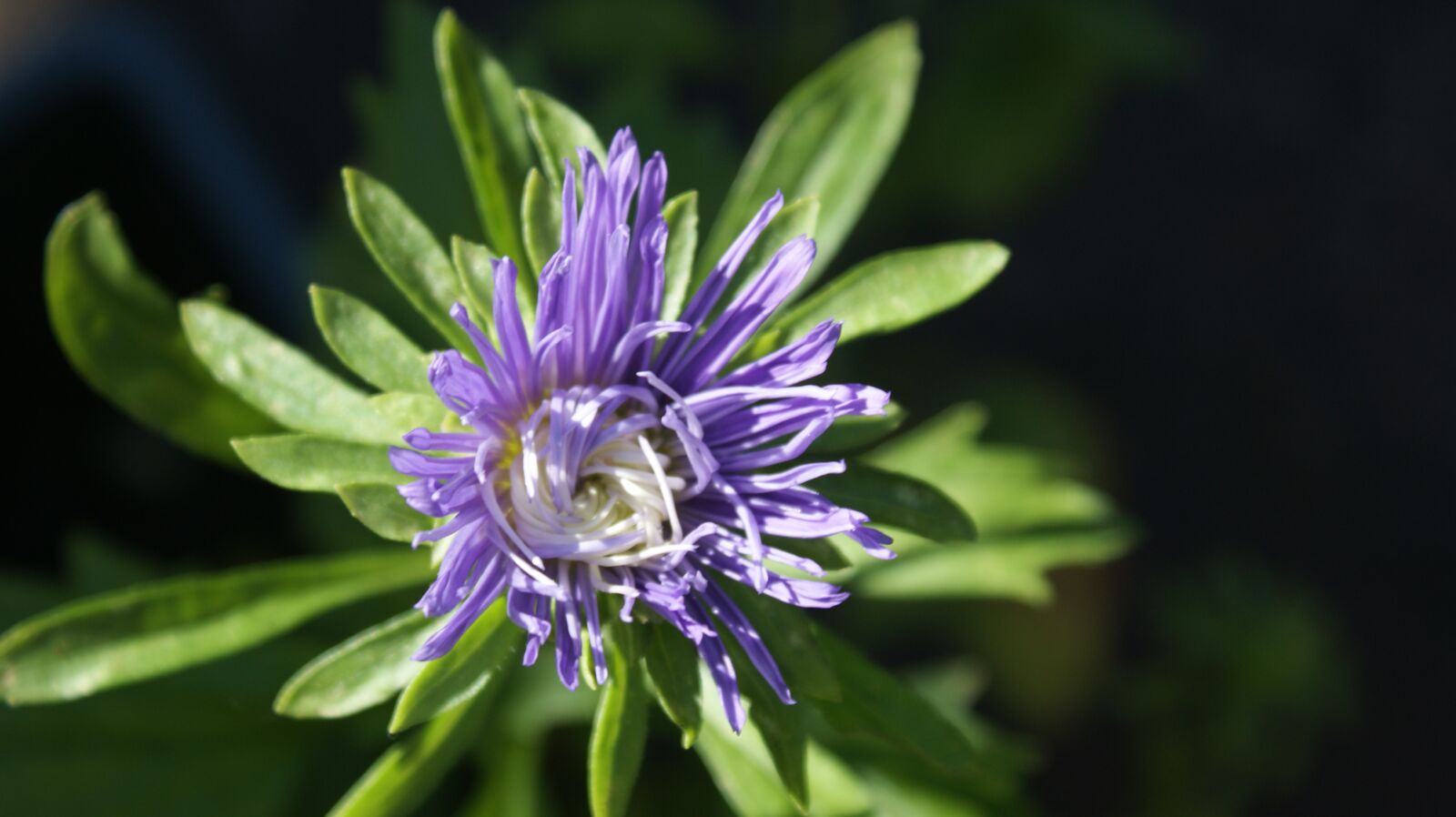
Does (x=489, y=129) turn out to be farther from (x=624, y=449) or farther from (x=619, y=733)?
(x=619, y=733)

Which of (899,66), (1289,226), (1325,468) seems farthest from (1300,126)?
(899,66)

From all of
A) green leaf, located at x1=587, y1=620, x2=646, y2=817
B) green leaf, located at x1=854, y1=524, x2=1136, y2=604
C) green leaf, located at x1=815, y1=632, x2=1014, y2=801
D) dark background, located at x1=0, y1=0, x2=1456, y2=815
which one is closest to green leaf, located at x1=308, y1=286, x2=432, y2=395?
green leaf, located at x1=587, y1=620, x2=646, y2=817

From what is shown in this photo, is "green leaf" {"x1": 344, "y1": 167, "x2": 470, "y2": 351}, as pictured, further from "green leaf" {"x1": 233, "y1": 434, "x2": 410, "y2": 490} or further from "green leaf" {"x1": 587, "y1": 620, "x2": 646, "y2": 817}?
"green leaf" {"x1": 587, "y1": 620, "x2": 646, "y2": 817}

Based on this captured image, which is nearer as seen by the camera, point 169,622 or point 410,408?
point 410,408

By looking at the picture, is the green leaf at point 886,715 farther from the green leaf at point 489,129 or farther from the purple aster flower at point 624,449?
the green leaf at point 489,129

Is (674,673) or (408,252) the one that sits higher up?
(408,252)

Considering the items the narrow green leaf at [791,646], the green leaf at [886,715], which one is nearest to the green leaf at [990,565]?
the green leaf at [886,715]

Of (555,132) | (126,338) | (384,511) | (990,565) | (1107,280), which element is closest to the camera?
(384,511)

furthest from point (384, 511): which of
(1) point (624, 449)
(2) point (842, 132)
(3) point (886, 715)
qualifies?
(2) point (842, 132)

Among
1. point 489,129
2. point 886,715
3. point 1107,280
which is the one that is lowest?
point 886,715
